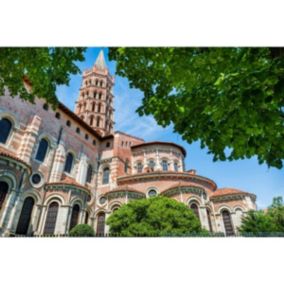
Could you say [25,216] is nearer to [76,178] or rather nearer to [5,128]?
[76,178]

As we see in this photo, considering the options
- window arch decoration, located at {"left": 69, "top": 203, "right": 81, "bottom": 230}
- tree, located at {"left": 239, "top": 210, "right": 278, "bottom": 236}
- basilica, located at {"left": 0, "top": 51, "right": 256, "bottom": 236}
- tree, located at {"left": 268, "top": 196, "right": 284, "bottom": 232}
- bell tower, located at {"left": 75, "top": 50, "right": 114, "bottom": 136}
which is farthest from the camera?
bell tower, located at {"left": 75, "top": 50, "right": 114, "bottom": 136}

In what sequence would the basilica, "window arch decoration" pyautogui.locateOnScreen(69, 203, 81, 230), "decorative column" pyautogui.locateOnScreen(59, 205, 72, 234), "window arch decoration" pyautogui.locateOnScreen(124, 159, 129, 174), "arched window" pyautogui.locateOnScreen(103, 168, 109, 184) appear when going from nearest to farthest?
the basilica, "decorative column" pyautogui.locateOnScreen(59, 205, 72, 234), "window arch decoration" pyautogui.locateOnScreen(69, 203, 81, 230), "arched window" pyautogui.locateOnScreen(103, 168, 109, 184), "window arch decoration" pyautogui.locateOnScreen(124, 159, 129, 174)

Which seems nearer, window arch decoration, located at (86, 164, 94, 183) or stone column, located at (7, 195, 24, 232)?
stone column, located at (7, 195, 24, 232)

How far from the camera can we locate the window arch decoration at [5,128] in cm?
1097

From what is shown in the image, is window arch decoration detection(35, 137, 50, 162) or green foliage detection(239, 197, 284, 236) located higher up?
window arch decoration detection(35, 137, 50, 162)

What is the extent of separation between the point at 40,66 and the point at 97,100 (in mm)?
23204

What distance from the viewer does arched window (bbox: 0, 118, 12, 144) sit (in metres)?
11.0

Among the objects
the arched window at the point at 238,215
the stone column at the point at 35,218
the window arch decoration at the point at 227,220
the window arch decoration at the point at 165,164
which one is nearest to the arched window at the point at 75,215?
the stone column at the point at 35,218

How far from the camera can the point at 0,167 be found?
9.16 meters

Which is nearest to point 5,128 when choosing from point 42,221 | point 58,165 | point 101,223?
point 58,165

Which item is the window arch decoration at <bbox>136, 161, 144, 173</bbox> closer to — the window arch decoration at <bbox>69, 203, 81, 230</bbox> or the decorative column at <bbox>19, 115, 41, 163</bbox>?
the window arch decoration at <bbox>69, 203, 81, 230</bbox>

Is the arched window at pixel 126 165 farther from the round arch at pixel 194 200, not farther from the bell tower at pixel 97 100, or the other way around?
the bell tower at pixel 97 100

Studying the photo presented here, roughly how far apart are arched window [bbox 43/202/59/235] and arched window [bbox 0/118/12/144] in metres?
4.54

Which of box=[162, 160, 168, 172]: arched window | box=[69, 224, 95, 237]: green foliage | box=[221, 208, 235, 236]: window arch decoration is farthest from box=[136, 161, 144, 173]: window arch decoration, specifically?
box=[69, 224, 95, 237]: green foliage
